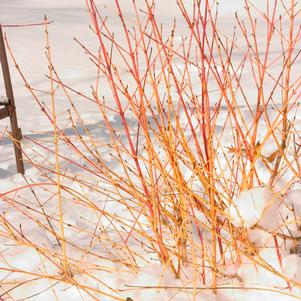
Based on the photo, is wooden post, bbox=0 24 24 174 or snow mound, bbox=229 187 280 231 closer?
snow mound, bbox=229 187 280 231

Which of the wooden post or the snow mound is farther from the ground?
the wooden post

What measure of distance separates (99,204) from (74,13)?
5.65m

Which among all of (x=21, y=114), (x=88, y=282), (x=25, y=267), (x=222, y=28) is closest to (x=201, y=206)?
(x=88, y=282)

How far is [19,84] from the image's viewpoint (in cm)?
468

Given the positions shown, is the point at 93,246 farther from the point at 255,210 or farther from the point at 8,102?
the point at 8,102

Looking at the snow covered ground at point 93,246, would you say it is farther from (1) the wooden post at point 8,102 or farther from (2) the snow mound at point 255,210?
(1) the wooden post at point 8,102

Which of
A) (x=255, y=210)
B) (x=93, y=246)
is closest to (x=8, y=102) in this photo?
(x=93, y=246)

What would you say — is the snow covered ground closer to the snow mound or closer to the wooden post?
the snow mound

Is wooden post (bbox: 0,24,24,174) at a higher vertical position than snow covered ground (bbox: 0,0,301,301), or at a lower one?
higher

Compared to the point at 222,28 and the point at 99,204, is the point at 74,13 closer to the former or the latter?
the point at 222,28

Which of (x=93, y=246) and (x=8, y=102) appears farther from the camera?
(x=8, y=102)

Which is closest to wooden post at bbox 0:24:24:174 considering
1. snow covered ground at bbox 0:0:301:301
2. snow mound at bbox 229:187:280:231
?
snow covered ground at bbox 0:0:301:301

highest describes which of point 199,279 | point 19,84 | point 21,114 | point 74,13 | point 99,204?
point 74,13

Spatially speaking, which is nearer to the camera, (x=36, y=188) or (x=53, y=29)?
(x=36, y=188)
